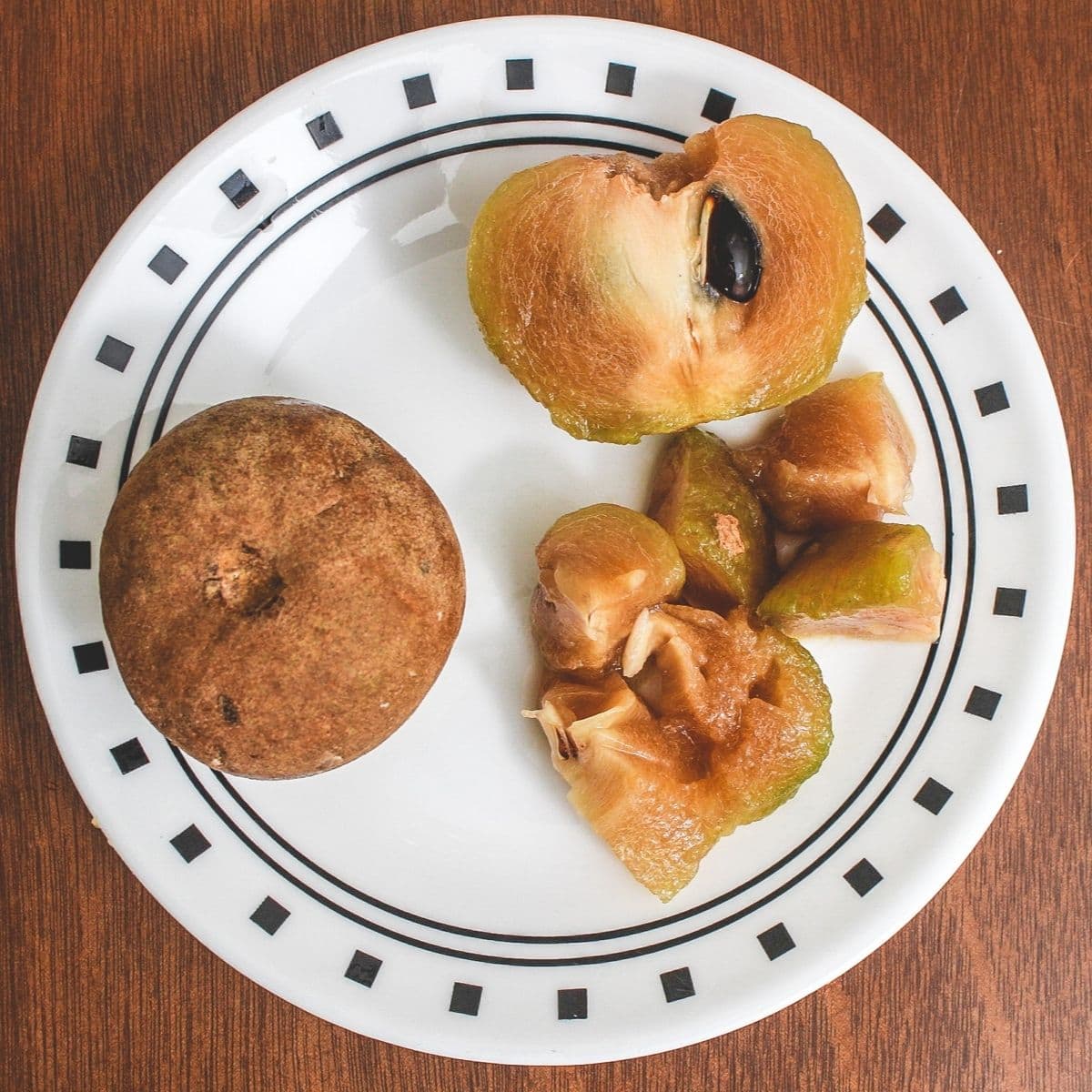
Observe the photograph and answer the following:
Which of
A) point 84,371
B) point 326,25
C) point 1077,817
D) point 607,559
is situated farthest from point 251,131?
point 1077,817

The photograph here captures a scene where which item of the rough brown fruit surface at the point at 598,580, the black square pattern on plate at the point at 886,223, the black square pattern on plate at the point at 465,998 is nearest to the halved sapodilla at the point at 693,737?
the rough brown fruit surface at the point at 598,580

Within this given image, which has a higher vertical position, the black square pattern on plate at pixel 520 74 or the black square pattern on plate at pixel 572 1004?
the black square pattern on plate at pixel 520 74

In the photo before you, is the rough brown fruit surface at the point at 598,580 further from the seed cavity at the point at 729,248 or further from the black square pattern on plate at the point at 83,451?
the black square pattern on plate at the point at 83,451

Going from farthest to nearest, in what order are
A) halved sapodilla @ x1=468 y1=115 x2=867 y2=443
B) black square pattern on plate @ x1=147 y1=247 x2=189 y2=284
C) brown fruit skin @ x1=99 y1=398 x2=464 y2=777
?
black square pattern on plate @ x1=147 y1=247 x2=189 y2=284 → halved sapodilla @ x1=468 y1=115 x2=867 y2=443 → brown fruit skin @ x1=99 y1=398 x2=464 y2=777

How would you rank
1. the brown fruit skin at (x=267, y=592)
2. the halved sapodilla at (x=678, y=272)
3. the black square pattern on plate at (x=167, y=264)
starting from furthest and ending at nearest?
1. the black square pattern on plate at (x=167, y=264)
2. the halved sapodilla at (x=678, y=272)
3. the brown fruit skin at (x=267, y=592)

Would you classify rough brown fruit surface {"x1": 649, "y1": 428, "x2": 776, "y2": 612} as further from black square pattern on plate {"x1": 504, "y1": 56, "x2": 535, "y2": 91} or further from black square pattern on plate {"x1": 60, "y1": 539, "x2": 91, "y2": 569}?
black square pattern on plate {"x1": 60, "y1": 539, "x2": 91, "y2": 569}

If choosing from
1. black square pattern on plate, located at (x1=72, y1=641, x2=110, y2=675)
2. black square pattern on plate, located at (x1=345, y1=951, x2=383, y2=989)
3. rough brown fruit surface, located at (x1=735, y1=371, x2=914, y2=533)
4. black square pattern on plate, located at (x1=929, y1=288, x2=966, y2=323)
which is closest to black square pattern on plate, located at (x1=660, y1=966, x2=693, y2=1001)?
black square pattern on plate, located at (x1=345, y1=951, x2=383, y2=989)
